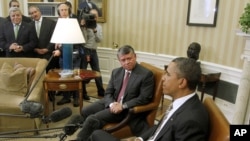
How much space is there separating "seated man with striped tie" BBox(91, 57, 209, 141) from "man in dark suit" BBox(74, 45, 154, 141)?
80 cm

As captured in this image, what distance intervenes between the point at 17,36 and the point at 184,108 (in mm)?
2880

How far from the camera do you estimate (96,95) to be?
13.9ft

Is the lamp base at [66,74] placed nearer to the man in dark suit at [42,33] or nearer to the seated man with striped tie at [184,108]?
the man in dark suit at [42,33]

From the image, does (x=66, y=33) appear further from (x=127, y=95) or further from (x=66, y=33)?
(x=127, y=95)

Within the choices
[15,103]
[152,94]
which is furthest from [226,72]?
[15,103]

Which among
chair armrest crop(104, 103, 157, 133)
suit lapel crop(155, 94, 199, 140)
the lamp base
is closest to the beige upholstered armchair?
the lamp base

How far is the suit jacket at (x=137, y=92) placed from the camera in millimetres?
2259

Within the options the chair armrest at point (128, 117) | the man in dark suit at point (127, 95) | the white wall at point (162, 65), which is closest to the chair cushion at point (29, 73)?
the man in dark suit at point (127, 95)

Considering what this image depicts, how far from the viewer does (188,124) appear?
1263 millimetres

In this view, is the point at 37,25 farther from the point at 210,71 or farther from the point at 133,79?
the point at 210,71

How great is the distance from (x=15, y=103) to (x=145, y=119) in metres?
1.46

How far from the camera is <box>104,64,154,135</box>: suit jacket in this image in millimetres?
2259

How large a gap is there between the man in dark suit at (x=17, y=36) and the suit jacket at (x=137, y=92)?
1.70 metres

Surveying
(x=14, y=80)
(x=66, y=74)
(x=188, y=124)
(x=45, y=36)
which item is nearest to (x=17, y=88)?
(x=14, y=80)
